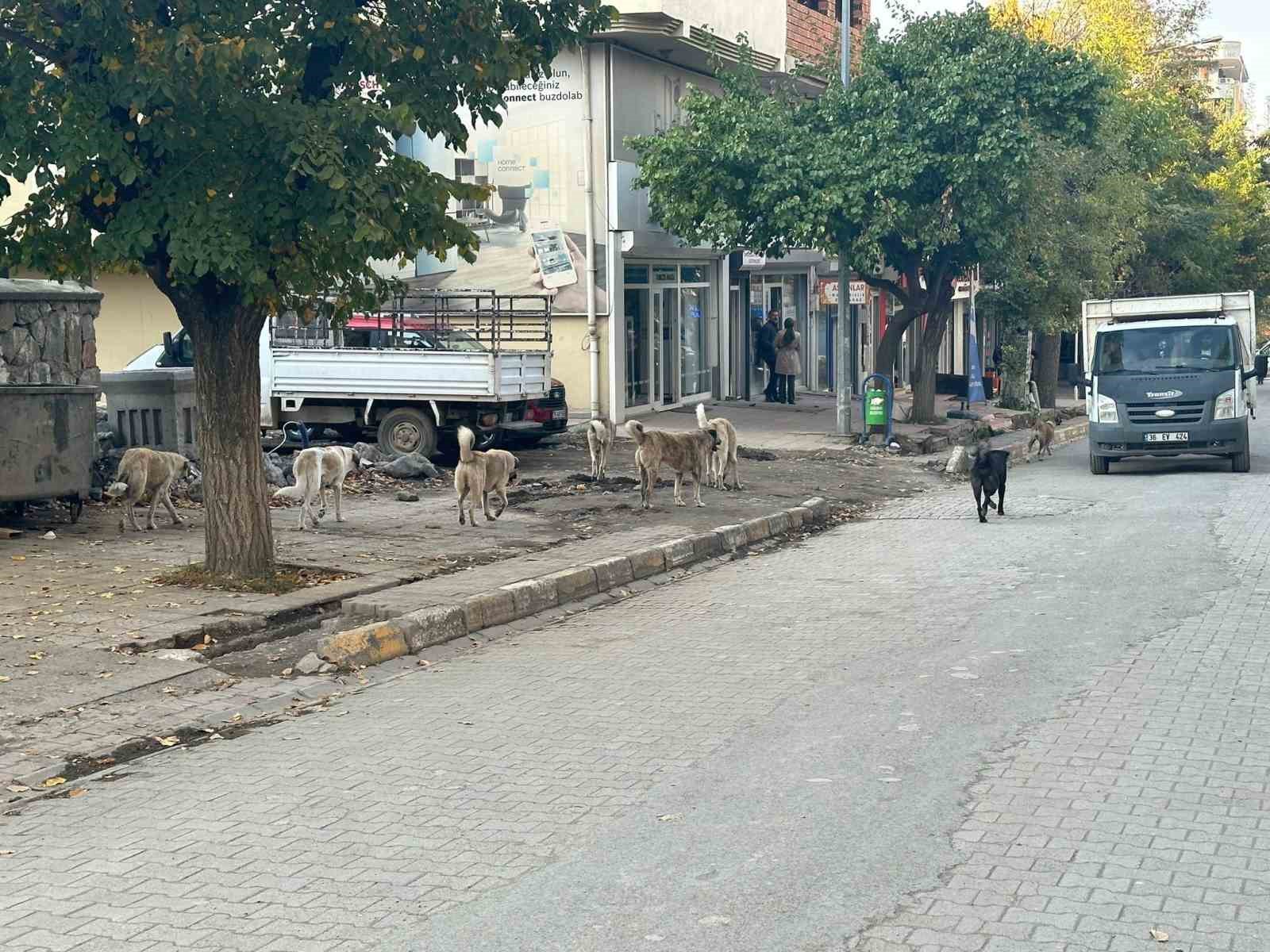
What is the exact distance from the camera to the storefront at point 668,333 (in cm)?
2900

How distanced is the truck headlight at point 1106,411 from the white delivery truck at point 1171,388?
0.04ft

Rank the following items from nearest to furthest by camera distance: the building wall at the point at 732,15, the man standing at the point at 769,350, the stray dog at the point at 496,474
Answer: the stray dog at the point at 496,474 < the building wall at the point at 732,15 < the man standing at the point at 769,350

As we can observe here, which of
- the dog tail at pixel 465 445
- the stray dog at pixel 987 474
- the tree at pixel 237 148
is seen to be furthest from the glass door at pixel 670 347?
the tree at pixel 237 148

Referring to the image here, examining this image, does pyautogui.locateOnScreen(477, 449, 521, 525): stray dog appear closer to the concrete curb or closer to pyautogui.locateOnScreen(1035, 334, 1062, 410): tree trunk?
the concrete curb

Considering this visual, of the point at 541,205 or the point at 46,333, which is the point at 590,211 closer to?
the point at 541,205

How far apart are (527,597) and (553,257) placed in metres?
16.2

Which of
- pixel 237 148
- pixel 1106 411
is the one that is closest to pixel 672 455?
pixel 237 148

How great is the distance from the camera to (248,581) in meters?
11.6

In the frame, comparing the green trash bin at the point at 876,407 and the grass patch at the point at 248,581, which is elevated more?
the green trash bin at the point at 876,407

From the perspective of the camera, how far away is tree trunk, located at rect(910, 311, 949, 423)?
1158 inches

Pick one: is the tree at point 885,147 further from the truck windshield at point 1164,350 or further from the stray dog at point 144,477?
the stray dog at point 144,477

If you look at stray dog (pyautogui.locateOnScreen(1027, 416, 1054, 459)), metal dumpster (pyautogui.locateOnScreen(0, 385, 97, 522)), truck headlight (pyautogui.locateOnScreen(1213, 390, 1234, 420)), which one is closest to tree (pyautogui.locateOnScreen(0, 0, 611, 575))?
metal dumpster (pyautogui.locateOnScreen(0, 385, 97, 522))

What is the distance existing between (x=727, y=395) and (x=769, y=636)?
24.0m

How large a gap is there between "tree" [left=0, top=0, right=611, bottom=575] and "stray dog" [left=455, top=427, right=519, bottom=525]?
3.05 meters
